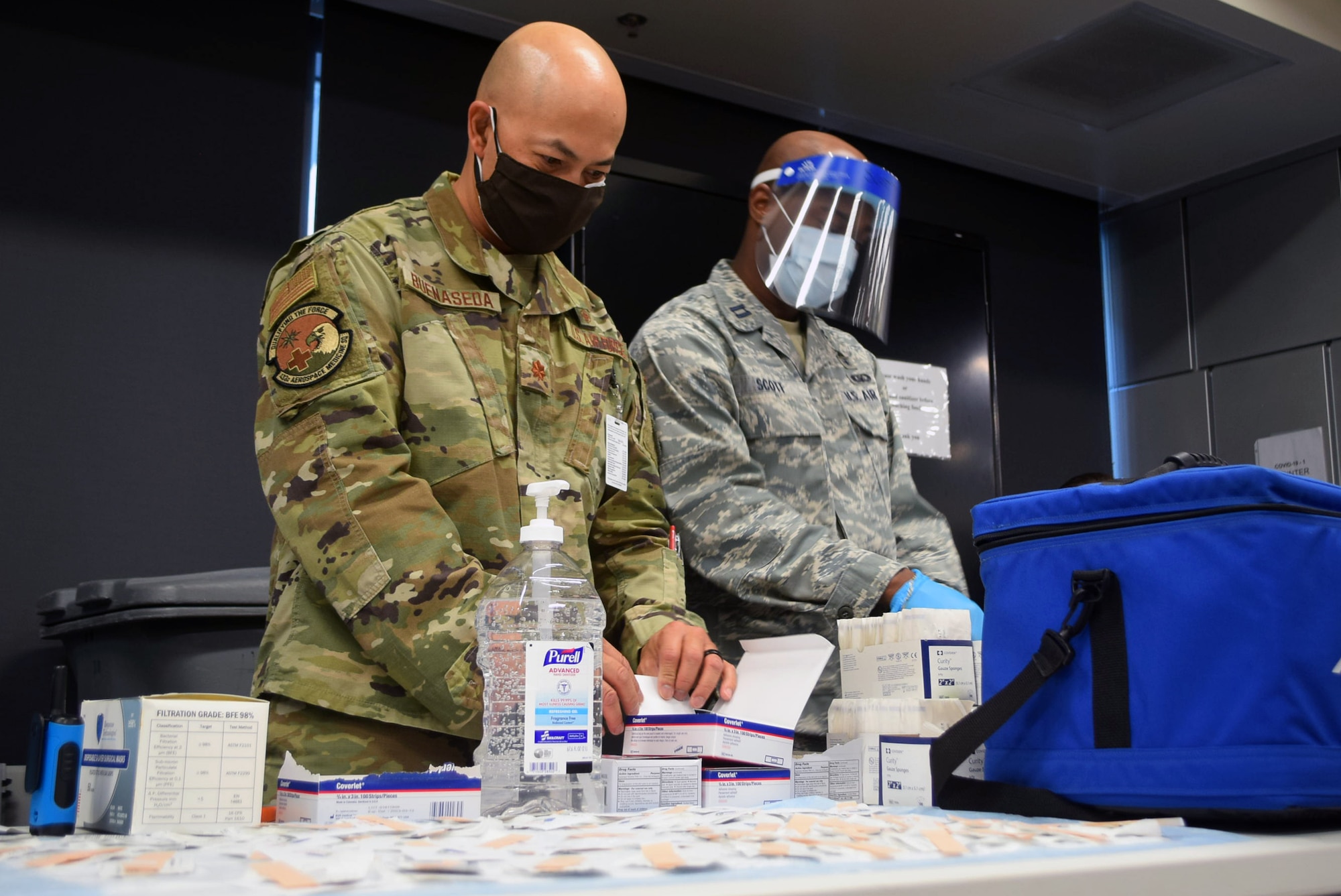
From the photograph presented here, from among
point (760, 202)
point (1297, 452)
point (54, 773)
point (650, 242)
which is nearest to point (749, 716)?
point (54, 773)

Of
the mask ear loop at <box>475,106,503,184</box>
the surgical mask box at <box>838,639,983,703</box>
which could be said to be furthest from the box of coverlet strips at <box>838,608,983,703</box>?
the mask ear loop at <box>475,106,503,184</box>

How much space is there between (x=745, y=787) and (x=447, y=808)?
0.31m

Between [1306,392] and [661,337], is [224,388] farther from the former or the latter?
[1306,392]

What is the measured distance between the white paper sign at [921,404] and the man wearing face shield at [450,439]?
1760 mm

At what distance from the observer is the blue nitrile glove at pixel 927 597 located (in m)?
1.69

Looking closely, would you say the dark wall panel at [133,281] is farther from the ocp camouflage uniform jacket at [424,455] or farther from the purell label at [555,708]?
the purell label at [555,708]

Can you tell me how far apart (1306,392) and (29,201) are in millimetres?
3480

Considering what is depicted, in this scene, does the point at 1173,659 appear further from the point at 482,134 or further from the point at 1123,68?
the point at 1123,68

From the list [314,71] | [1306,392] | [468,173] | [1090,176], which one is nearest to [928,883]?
[468,173]

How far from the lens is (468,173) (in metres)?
1.70

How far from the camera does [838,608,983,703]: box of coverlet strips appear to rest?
1211 millimetres

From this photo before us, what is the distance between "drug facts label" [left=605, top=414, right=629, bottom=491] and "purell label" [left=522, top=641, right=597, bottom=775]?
0.62 meters

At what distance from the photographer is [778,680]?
1253mm

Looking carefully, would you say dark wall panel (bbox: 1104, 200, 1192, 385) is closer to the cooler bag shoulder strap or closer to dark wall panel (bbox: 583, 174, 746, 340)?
dark wall panel (bbox: 583, 174, 746, 340)
